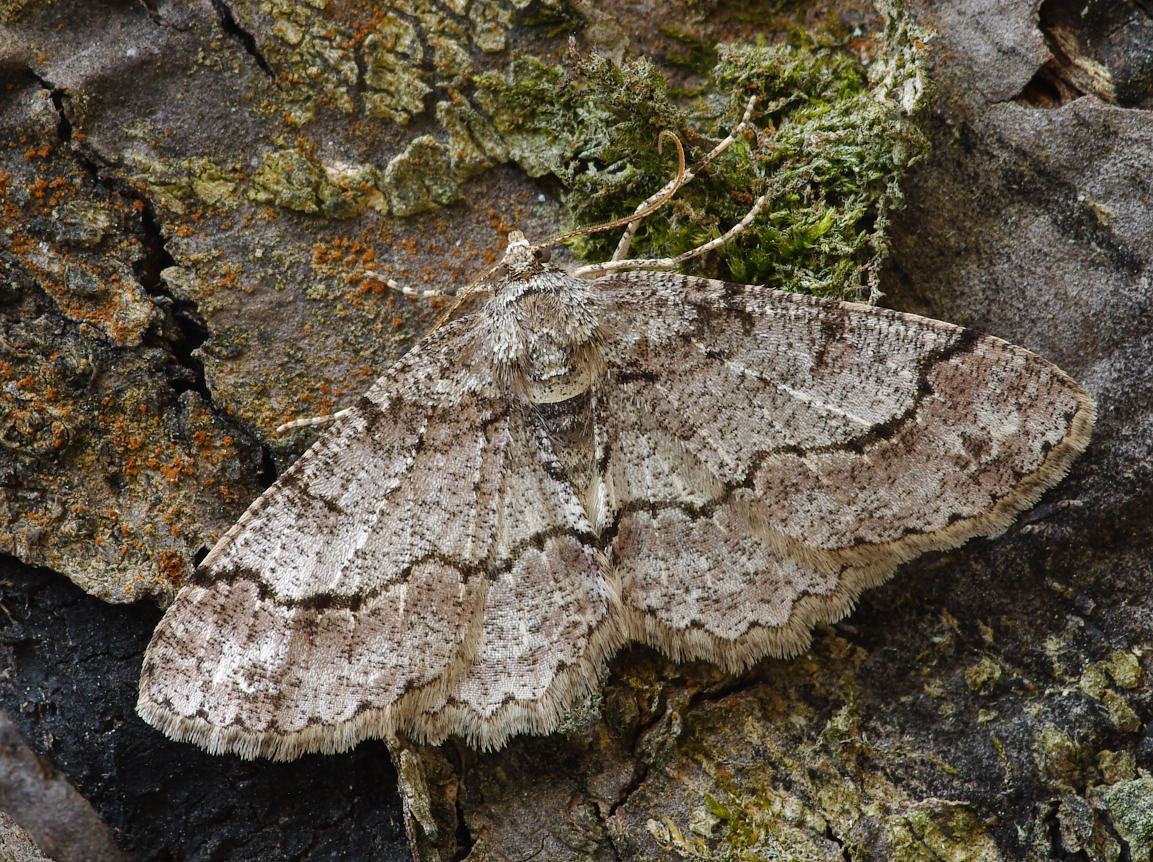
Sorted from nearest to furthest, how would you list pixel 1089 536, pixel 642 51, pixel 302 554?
pixel 1089 536 < pixel 302 554 < pixel 642 51

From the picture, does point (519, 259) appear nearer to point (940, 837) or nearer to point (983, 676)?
point (983, 676)

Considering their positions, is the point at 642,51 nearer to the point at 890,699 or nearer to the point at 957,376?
the point at 957,376

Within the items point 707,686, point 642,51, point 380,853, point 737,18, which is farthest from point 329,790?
point 737,18

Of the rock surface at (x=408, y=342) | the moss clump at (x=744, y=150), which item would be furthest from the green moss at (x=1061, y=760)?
the moss clump at (x=744, y=150)

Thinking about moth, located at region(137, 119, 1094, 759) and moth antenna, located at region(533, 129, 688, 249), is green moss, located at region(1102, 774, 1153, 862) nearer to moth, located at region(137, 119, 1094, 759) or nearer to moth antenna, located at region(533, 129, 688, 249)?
moth, located at region(137, 119, 1094, 759)

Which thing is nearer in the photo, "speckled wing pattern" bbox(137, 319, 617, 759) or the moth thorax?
"speckled wing pattern" bbox(137, 319, 617, 759)

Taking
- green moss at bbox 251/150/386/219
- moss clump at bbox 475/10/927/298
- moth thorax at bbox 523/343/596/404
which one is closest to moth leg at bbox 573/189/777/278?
moss clump at bbox 475/10/927/298

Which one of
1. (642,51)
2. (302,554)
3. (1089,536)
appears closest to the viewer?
(1089,536)
